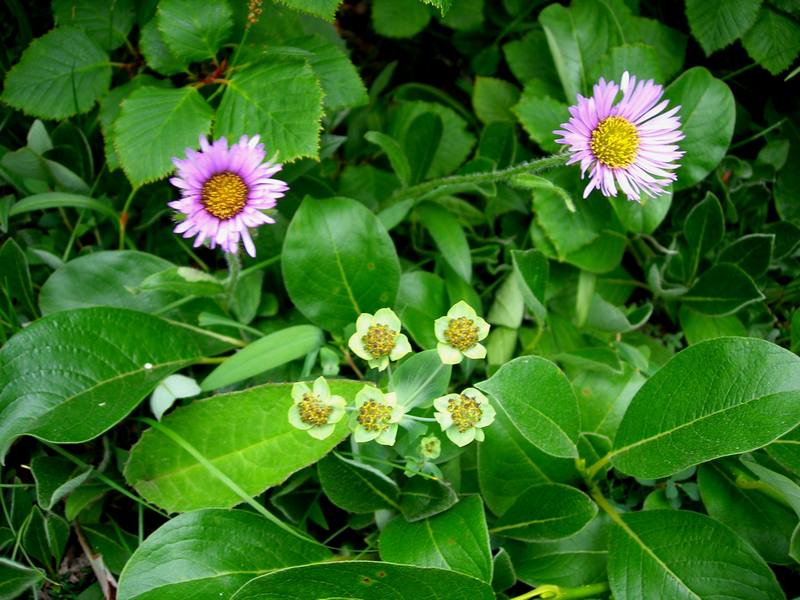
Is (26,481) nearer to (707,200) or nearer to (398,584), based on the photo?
(398,584)

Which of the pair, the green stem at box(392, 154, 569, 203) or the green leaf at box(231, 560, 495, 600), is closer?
the green leaf at box(231, 560, 495, 600)

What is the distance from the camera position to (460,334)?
1.25 meters

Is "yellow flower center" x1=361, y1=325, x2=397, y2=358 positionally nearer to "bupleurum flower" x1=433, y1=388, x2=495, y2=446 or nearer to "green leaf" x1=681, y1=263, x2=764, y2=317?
"bupleurum flower" x1=433, y1=388, x2=495, y2=446

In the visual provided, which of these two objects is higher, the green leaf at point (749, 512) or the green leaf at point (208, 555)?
the green leaf at point (749, 512)

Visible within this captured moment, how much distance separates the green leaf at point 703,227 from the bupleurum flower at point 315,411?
102 cm

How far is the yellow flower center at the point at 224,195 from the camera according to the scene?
1297 mm

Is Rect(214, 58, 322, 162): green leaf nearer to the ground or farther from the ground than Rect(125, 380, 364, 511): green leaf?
farther from the ground

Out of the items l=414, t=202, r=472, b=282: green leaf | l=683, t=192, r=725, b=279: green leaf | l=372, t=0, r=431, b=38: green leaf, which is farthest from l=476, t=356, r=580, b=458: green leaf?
l=372, t=0, r=431, b=38: green leaf

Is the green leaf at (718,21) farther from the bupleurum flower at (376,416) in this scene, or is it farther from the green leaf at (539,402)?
the bupleurum flower at (376,416)

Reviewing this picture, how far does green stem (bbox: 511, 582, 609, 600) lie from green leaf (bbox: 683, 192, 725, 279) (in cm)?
79

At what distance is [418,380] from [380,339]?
13cm

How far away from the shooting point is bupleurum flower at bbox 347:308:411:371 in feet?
4.10

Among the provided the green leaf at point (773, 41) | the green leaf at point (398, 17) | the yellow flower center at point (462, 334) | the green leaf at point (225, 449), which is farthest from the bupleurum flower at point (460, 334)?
the green leaf at point (773, 41)

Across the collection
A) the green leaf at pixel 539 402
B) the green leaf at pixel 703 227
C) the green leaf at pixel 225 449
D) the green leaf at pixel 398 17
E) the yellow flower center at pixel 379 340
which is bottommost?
the green leaf at pixel 225 449
